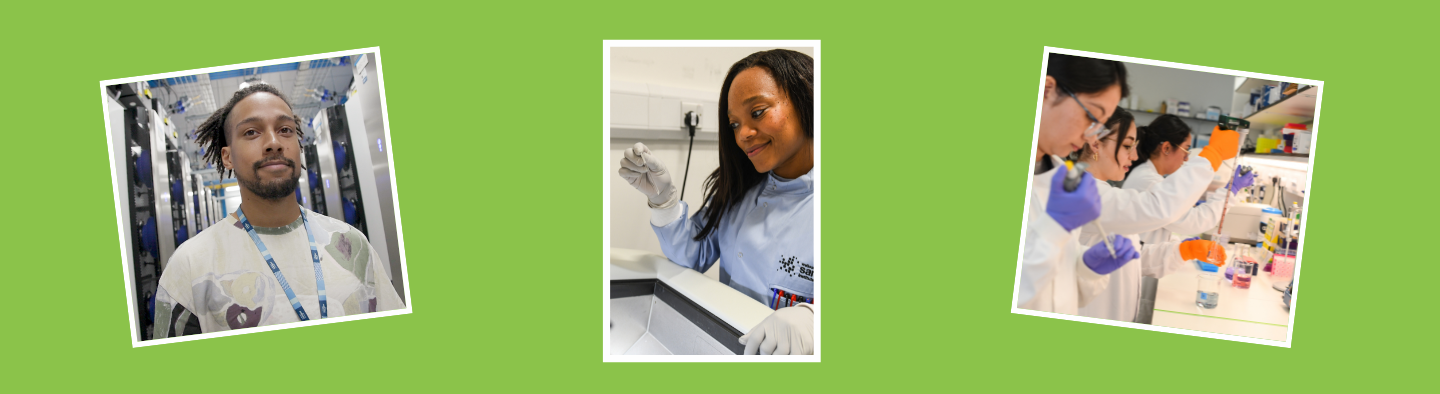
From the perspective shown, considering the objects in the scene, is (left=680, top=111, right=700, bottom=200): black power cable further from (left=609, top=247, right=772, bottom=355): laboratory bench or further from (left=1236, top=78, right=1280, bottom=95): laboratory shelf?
(left=1236, top=78, right=1280, bottom=95): laboratory shelf

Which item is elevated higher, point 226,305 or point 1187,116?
point 1187,116

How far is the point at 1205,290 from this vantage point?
2322mm

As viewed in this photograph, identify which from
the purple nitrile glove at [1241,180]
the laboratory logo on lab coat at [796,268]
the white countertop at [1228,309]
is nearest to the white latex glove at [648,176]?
the laboratory logo on lab coat at [796,268]

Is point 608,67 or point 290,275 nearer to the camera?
point 608,67

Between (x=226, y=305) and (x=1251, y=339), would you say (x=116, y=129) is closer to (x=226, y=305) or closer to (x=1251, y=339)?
(x=226, y=305)

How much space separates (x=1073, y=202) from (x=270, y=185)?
2.59 m

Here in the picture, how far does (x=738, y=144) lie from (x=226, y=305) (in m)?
1.75

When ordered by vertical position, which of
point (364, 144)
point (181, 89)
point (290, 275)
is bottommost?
point (290, 275)

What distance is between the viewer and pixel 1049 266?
2.31 m

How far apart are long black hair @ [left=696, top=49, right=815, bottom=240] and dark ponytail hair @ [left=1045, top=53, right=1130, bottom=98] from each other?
80 centimetres

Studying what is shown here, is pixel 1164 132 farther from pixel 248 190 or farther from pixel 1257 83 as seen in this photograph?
pixel 248 190

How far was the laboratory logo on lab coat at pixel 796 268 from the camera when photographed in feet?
7.27

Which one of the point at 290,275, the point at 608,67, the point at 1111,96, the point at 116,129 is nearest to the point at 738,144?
the point at 608,67

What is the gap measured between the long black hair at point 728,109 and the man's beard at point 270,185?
4.39ft
